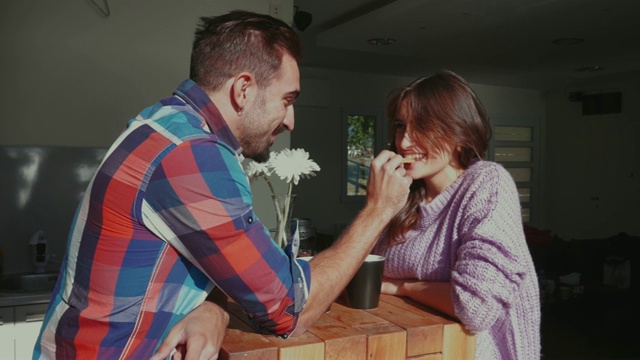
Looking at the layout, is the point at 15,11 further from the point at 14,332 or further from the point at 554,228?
the point at 554,228

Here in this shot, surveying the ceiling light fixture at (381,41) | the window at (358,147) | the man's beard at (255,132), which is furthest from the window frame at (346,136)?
the man's beard at (255,132)

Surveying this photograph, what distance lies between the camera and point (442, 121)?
4.42ft

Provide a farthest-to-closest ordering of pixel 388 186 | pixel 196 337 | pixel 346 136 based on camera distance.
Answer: pixel 346 136
pixel 388 186
pixel 196 337

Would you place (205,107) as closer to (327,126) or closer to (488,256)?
(488,256)

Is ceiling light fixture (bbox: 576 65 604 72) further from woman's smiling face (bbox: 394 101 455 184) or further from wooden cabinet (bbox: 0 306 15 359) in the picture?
wooden cabinet (bbox: 0 306 15 359)

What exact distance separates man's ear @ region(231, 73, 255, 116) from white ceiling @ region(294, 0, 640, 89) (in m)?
2.61

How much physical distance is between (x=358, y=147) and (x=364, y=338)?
7.20 metres

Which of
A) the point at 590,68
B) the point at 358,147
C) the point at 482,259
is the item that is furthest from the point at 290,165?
the point at 590,68

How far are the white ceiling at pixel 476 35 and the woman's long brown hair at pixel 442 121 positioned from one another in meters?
2.30

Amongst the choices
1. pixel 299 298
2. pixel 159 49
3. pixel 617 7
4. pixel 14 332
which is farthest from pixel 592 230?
pixel 299 298

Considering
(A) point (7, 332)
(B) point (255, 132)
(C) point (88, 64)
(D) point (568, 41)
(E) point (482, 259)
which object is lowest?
(A) point (7, 332)

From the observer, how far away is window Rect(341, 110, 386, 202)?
7.91 meters

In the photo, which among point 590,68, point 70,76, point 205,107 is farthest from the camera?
point 590,68

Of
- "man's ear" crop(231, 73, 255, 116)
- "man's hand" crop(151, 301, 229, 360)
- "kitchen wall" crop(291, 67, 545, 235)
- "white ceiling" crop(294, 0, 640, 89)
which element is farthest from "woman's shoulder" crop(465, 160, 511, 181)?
"kitchen wall" crop(291, 67, 545, 235)
